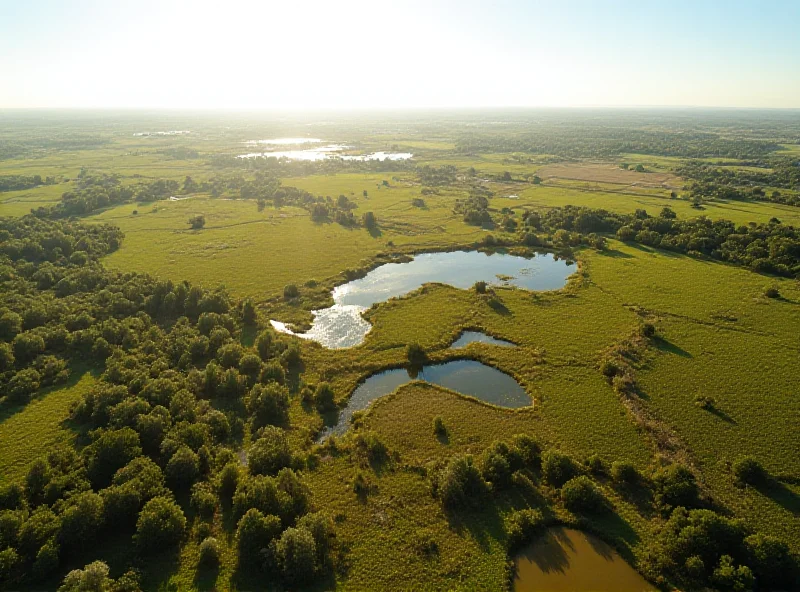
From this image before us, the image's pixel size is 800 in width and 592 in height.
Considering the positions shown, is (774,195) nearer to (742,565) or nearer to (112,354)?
(742,565)

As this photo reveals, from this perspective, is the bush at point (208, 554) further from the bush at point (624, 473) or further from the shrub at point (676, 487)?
the shrub at point (676, 487)

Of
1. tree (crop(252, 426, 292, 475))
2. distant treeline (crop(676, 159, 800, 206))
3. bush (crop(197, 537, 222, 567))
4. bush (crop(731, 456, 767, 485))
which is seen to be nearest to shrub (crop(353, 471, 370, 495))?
tree (crop(252, 426, 292, 475))

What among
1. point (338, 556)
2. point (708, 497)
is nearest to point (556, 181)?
point (708, 497)

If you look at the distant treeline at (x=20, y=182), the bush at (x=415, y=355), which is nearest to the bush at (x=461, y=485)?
the bush at (x=415, y=355)

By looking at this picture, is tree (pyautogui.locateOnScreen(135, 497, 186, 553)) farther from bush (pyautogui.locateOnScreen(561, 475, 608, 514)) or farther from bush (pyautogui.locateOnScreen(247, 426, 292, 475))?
bush (pyautogui.locateOnScreen(561, 475, 608, 514))

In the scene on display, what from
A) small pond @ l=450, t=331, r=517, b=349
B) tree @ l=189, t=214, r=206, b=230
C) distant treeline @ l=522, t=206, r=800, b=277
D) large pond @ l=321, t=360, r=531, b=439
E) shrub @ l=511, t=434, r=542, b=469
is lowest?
large pond @ l=321, t=360, r=531, b=439

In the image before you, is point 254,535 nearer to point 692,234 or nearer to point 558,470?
point 558,470
